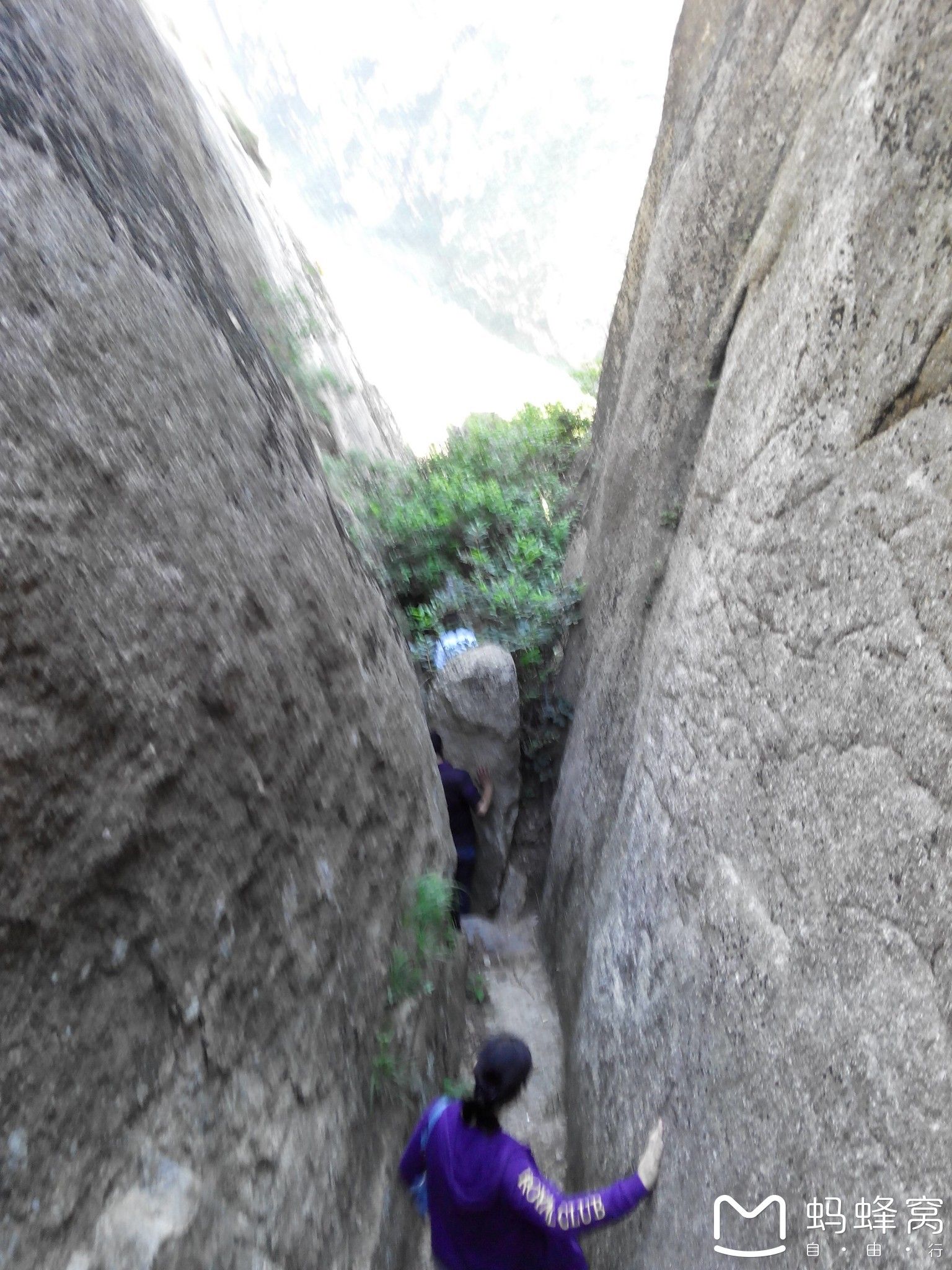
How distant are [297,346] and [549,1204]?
5.95 metres

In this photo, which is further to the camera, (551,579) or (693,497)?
(551,579)

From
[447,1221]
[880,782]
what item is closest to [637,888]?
[447,1221]

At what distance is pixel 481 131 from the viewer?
31.6 m

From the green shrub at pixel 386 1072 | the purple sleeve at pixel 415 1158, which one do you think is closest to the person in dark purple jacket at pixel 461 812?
the green shrub at pixel 386 1072

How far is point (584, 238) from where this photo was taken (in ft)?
99.2

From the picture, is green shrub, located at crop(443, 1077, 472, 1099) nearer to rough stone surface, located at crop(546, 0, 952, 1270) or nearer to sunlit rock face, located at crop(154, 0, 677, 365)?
rough stone surface, located at crop(546, 0, 952, 1270)

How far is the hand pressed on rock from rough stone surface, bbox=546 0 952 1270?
0.14 feet

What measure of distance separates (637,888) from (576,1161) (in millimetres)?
1079

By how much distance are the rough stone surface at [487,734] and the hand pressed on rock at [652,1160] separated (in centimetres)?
240

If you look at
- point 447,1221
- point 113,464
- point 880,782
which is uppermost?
point 113,464

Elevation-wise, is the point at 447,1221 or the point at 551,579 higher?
the point at 551,579

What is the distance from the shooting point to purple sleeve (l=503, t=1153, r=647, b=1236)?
1.56 metres

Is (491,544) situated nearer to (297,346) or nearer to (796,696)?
(297,346)

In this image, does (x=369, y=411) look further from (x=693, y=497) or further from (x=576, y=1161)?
(x=576, y=1161)
